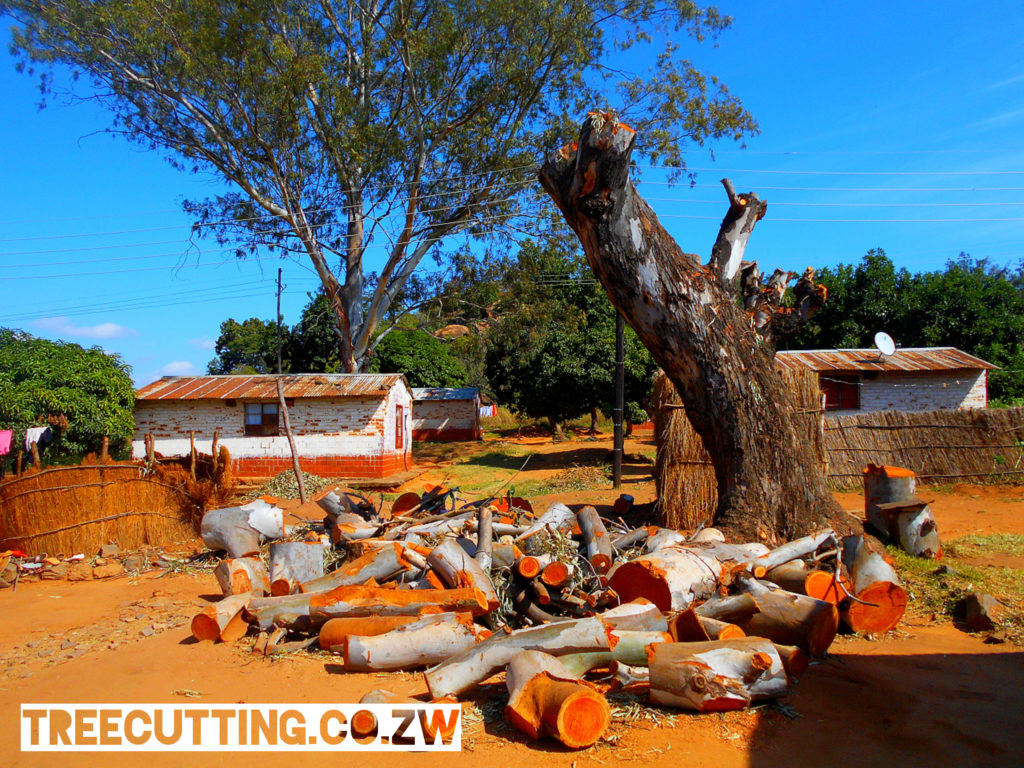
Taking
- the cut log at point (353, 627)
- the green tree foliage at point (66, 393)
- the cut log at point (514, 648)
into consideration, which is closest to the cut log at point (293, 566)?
the cut log at point (353, 627)

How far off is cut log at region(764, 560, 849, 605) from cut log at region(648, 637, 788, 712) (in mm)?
1348

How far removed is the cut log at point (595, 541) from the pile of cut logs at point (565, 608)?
20 mm

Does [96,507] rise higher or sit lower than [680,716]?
higher

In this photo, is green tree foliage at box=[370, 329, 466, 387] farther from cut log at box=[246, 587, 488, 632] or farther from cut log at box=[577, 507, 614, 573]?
cut log at box=[246, 587, 488, 632]

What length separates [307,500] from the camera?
14305 millimetres

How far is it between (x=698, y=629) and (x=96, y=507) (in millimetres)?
8289

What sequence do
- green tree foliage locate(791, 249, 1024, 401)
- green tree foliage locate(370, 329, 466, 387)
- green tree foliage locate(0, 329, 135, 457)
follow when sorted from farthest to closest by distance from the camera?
green tree foliage locate(370, 329, 466, 387) < green tree foliage locate(791, 249, 1024, 401) < green tree foliage locate(0, 329, 135, 457)

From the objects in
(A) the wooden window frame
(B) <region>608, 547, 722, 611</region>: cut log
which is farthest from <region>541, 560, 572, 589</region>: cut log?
(A) the wooden window frame

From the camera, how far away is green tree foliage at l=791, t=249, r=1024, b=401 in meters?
22.8

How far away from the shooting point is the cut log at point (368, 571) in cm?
589

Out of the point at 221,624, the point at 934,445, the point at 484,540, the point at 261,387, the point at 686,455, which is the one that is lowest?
the point at 221,624

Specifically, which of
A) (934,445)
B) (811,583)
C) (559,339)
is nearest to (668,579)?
(811,583)

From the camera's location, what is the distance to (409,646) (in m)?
4.65

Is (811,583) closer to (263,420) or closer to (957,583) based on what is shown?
(957,583)
